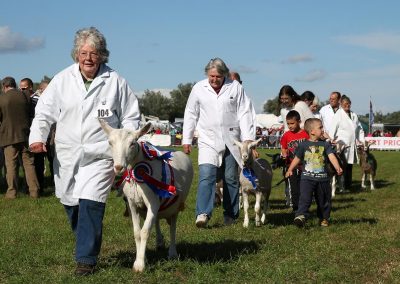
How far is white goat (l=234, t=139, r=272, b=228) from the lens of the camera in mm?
9492

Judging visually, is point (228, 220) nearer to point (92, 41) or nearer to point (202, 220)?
point (202, 220)

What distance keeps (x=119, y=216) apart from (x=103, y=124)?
4.91 meters

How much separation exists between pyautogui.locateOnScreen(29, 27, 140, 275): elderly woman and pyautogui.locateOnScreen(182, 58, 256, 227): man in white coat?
3.03 m

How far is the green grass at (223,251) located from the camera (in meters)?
6.21

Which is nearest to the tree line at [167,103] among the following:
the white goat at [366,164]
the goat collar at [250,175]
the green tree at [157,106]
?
the green tree at [157,106]

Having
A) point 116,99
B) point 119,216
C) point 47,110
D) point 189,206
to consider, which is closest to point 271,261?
point 116,99

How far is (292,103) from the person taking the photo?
38.3 ft

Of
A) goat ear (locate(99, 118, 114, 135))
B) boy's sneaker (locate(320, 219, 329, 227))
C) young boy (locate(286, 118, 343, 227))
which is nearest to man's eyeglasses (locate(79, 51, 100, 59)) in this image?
goat ear (locate(99, 118, 114, 135))

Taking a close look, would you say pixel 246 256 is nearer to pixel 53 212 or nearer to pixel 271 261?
pixel 271 261

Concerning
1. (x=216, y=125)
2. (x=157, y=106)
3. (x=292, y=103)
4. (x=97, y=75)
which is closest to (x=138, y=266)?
(x=97, y=75)

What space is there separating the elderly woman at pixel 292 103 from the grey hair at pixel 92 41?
5.82 m

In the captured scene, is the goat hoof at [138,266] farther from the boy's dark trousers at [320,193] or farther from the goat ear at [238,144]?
the boy's dark trousers at [320,193]

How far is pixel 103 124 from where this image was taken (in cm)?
589

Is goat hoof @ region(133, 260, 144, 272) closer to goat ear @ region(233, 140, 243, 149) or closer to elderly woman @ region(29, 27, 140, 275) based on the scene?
elderly woman @ region(29, 27, 140, 275)
